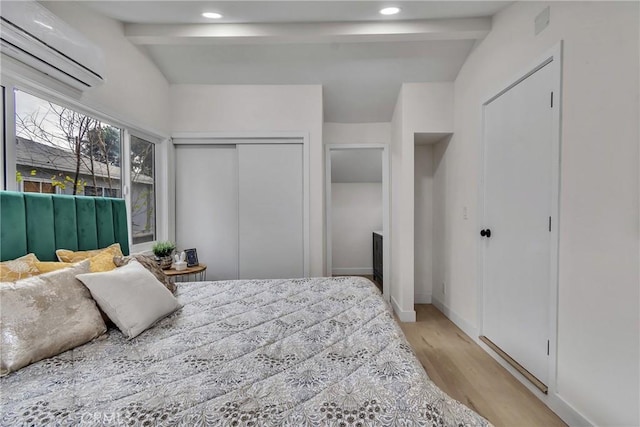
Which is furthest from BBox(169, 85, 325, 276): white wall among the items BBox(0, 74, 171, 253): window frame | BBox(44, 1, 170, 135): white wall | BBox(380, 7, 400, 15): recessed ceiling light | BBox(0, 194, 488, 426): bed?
BBox(0, 194, 488, 426): bed

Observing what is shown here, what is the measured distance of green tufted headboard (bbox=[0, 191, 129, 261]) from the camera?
1.34 meters

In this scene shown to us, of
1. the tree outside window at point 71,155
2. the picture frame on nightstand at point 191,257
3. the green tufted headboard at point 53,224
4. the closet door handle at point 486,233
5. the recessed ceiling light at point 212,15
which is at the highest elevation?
the recessed ceiling light at point 212,15

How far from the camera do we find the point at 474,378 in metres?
1.95

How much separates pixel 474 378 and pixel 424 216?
6.31 ft

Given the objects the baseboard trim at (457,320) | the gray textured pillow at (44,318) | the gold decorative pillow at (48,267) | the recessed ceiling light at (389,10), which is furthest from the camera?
the baseboard trim at (457,320)

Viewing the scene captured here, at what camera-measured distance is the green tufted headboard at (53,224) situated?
1343 millimetres

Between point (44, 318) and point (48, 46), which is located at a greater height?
point (48, 46)

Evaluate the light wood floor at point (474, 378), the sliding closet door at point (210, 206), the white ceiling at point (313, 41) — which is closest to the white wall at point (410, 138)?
the white ceiling at point (313, 41)

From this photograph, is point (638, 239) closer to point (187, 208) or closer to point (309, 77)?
point (309, 77)

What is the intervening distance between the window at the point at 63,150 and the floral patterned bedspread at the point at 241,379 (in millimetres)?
1227

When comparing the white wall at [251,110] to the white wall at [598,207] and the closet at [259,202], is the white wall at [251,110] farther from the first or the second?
the white wall at [598,207]

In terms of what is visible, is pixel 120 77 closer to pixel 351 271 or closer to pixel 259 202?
pixel 259 202

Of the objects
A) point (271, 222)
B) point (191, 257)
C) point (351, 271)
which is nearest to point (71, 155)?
point (191, 257)

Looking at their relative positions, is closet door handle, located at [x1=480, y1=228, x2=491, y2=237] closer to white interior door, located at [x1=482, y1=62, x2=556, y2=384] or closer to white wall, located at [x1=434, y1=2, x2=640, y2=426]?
white interior door, located at [x1=482, y1=62, x2=556, y2=384]
